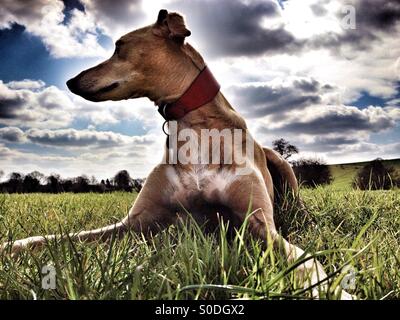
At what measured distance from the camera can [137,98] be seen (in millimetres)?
3465

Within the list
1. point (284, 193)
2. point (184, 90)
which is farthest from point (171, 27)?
point (284, 193)

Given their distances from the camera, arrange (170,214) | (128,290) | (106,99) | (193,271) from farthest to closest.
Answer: (170,214) → (106,99) → (193,271) → (128,290)

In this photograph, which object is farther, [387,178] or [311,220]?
[387,178]

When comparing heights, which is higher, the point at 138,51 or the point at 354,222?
the point at 138,51

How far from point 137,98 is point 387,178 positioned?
13.2ft

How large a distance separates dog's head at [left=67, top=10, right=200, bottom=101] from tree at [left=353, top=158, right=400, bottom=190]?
9.19 feet

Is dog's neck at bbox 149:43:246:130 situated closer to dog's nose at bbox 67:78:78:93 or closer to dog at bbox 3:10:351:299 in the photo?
dog at bbox 3:10:351:299

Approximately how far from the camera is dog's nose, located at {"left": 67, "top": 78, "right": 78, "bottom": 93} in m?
3.37

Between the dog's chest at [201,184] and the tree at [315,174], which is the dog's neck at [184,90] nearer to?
the dog's chest at [201,184]

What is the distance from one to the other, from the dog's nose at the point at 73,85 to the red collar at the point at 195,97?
639mm

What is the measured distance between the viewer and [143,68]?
134 inches

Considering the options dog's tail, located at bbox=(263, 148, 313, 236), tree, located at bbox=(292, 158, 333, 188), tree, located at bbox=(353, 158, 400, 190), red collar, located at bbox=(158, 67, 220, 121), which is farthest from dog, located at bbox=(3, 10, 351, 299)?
tree, located at bbox=(292, 158, 333, 188)

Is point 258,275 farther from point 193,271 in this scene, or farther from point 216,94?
point 216,94
